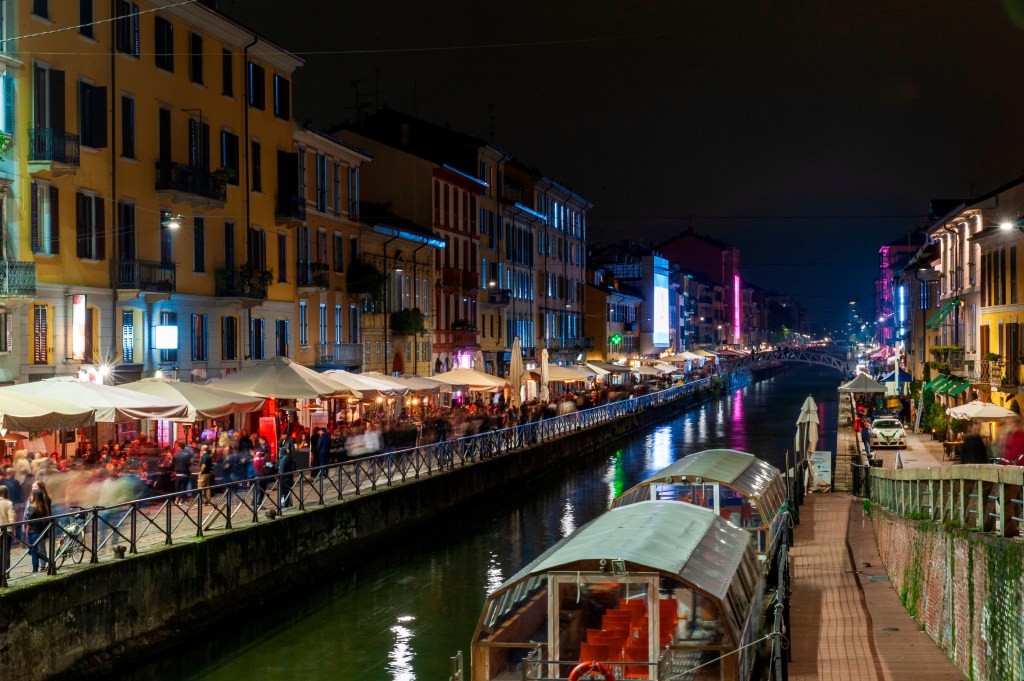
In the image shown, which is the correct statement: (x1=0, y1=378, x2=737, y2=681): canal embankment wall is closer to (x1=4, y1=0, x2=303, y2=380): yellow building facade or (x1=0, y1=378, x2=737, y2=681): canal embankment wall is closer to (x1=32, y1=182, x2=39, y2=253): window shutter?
(x1=4, y1=0, x2=303, y2=380): yellow building facade

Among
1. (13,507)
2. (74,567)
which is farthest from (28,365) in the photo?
(74,567)

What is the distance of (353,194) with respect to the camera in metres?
47.9

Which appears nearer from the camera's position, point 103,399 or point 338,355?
point 103,399

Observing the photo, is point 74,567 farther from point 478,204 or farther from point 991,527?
point 478,204

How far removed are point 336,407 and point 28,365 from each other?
16769mm

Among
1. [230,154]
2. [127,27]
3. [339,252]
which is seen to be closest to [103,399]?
[127,27]

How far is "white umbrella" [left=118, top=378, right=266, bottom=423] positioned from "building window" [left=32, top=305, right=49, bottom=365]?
4669 mm

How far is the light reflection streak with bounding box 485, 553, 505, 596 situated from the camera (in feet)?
80.9

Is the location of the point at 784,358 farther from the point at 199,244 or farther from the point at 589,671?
the point at 589,671

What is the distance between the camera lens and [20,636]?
15.1 meters

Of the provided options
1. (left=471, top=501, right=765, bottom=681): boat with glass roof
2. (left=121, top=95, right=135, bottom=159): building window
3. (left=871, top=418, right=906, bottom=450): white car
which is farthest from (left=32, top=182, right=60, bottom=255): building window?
(left=871, top=418, right=906, bottom=450): white car

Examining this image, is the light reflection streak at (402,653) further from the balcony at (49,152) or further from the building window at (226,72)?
the building window at (226,72)

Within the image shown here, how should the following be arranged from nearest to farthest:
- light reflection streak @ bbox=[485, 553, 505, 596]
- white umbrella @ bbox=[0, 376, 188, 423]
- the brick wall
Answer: the brick wall
white umbrella @ bbox=[0, 376, 188, 423]
light reflection streak @ bbox=[485, 553, 505, 596]

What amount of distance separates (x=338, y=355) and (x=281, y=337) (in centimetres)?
484
